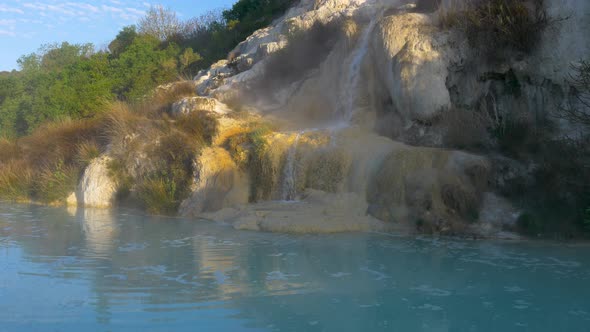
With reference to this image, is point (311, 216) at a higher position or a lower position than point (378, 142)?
lower

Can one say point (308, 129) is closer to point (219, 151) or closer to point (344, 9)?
point (219, 151)

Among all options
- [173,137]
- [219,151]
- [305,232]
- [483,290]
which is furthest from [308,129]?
[483,290]

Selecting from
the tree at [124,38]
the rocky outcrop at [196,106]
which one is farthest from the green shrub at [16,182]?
the tree at [124,38]

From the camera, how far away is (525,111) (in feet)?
35.1

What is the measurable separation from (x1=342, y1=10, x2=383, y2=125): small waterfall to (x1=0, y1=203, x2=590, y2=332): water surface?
15.0 feet

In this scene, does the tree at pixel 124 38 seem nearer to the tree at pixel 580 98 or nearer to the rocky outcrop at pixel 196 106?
the rocky outcrop at pixel 196 106

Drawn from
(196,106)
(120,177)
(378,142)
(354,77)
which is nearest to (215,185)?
(196,106)

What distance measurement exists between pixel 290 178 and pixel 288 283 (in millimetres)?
5346

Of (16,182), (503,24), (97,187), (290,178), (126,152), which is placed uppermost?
(503,24)

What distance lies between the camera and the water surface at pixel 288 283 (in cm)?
513

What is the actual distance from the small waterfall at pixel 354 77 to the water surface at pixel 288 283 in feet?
15.0

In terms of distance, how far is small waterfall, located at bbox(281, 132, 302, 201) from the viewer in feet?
37.5

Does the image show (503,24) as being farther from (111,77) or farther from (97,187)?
(111,77)

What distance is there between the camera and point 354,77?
13.3 m
